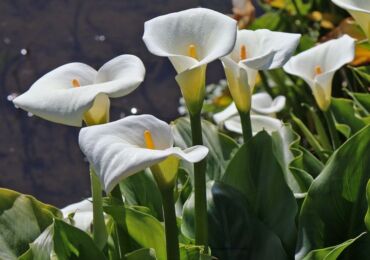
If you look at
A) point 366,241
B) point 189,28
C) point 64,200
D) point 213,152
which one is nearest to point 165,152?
point 189,28

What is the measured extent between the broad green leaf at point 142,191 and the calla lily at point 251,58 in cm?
18

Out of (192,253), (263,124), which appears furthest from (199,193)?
(263,124)

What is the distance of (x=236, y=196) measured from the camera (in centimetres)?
101

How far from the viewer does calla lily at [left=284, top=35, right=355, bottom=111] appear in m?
1.14

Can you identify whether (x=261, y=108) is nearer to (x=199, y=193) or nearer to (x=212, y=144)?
(x=212, y=144)

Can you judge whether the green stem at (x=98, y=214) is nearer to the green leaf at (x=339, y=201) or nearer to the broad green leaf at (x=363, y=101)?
the green leaf at (x=339, y=201)

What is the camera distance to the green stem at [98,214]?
911 mm

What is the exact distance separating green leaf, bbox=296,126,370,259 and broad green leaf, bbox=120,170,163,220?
0.74ft

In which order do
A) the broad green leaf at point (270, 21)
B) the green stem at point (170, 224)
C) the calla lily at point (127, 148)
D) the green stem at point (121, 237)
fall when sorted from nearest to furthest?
the calla lily at point (127, 148) → the green stem at point (170, 224) → the green stem at point (121, 237) → the broad green leaf at point (270, 21)

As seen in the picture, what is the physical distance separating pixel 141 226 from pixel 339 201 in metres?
0.25

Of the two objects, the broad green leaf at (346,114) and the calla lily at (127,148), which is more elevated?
the calla lily at (127,148)

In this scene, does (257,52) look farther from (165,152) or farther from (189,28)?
(165,152)

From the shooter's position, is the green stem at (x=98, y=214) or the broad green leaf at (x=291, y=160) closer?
the green stem at (x=98, y=214)

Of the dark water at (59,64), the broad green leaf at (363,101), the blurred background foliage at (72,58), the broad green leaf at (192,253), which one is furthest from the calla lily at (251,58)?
the dark water at (59,64)
